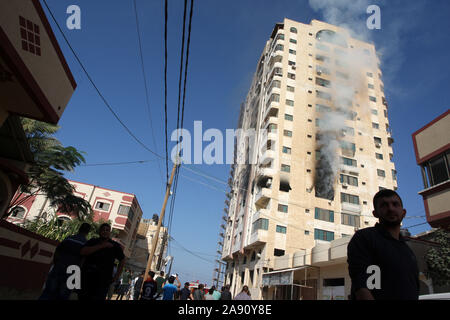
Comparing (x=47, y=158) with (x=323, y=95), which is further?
(x=323, y=95)

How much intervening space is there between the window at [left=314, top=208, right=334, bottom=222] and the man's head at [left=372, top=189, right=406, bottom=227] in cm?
3231

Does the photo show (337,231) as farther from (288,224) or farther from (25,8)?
(25,8)

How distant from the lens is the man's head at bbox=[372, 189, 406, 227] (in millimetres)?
2137

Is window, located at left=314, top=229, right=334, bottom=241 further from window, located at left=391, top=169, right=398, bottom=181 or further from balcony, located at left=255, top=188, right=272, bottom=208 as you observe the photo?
window, located at left=391, top=169, right=398, bottom=181

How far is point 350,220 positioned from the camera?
107ft

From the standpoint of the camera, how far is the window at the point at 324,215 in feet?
106

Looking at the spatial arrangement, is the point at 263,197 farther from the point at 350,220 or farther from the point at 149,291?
the point at 149,291

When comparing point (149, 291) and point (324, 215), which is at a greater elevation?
point (324, 215)

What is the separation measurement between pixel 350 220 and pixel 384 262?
34606 mm

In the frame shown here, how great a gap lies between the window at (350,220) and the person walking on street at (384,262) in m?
33.8

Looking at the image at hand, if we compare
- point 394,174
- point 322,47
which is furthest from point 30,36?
Result: point 322,47

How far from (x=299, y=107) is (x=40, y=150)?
1364 inches

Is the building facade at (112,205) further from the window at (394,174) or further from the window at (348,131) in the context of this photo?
the window at (394,174)

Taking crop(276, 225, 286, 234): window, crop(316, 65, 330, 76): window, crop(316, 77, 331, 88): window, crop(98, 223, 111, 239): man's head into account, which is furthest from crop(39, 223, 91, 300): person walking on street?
crop(316, 65, 330, 76): window
